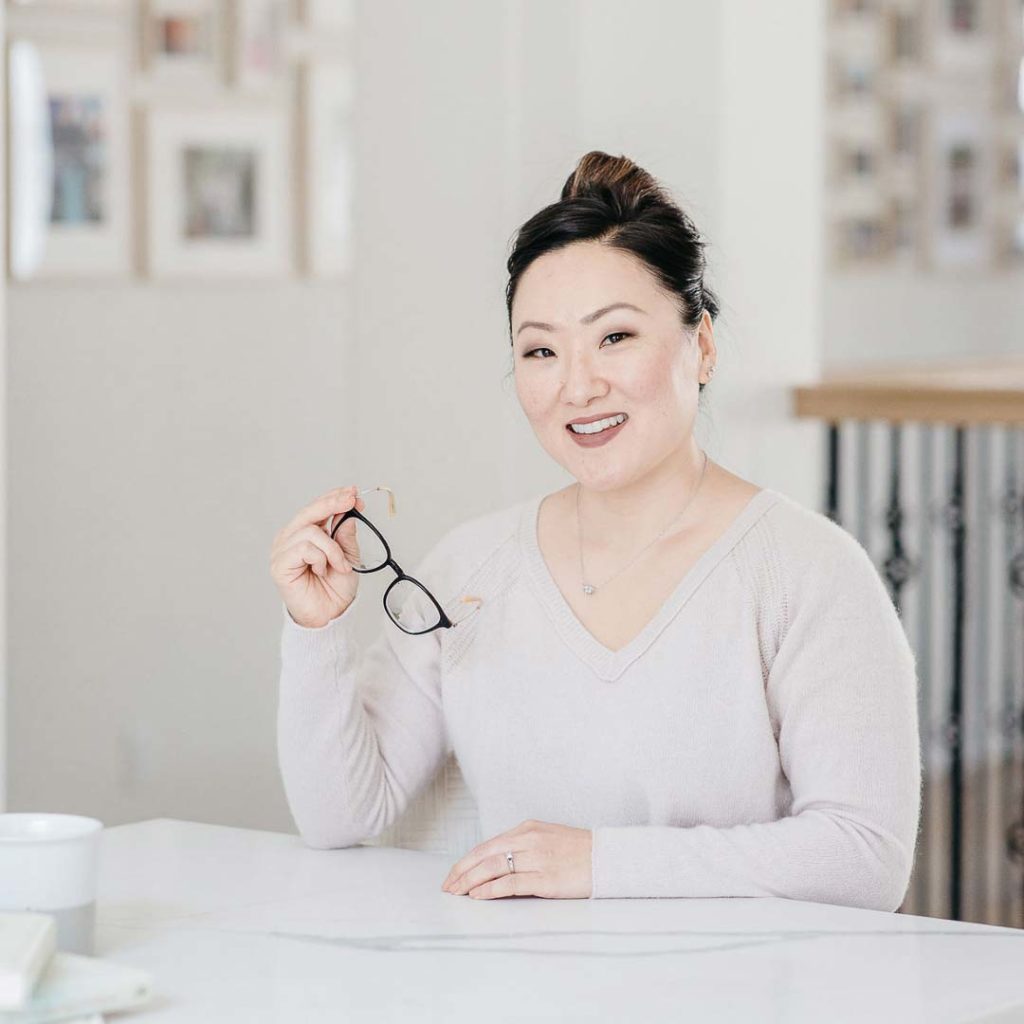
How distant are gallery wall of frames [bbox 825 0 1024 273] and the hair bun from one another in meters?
3.94

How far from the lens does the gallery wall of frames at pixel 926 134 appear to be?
5.77m

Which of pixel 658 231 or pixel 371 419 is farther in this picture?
pixel 371 419

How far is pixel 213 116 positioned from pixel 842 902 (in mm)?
3260

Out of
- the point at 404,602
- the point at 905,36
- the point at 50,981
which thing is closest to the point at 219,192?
the point at 905,36

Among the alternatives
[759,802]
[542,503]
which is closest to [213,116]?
[542,503]

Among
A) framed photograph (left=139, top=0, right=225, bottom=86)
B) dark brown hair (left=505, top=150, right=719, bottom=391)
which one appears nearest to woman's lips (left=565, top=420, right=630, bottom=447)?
dark brown hair (left=505, top=150, right=719, bottom=391)

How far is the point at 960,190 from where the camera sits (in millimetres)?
6156

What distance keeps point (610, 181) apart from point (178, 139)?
9.04ft

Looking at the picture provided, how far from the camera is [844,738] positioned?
1702 mm

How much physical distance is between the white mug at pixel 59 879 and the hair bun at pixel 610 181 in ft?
2.90

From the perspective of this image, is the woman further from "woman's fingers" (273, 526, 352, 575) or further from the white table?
the white table

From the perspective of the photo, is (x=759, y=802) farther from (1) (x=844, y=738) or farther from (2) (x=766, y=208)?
(2) (x=766, y=208)

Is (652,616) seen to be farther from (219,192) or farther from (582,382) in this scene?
(219,192)

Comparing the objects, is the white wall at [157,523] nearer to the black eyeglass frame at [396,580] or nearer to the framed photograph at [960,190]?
the framed photograph at [960,190]
